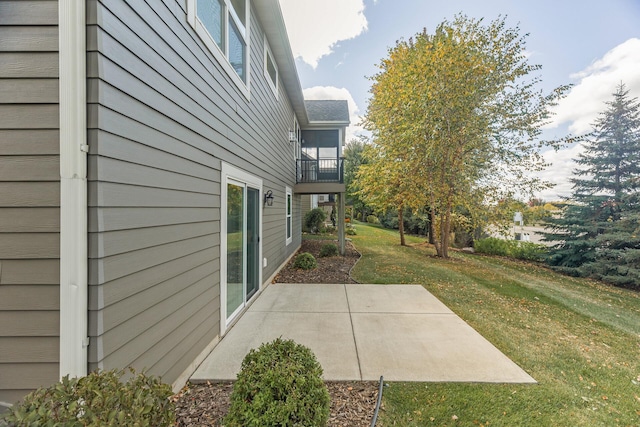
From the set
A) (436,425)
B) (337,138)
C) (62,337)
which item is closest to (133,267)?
(62,337)

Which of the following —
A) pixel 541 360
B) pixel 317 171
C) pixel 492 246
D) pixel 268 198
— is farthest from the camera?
pixel 492 246

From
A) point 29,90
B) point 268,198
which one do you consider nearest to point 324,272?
point 268,198

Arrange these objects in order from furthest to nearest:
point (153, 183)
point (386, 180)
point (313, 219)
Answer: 1. point (313, 219)
2. point (386, 180)
3. point (153, 183)

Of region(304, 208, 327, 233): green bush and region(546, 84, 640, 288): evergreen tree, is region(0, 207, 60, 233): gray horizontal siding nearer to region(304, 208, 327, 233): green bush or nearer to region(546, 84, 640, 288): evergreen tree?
region(546, 84, 640, 288): evergreen tree

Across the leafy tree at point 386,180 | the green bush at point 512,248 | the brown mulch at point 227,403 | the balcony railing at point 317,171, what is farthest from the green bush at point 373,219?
the brown mulch at point 227,403

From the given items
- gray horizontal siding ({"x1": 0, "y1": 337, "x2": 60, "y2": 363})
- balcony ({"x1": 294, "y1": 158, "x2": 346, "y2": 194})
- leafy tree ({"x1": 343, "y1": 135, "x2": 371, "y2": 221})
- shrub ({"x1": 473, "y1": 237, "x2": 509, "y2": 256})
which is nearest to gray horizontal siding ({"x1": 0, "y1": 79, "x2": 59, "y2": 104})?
gray horizontal siding ({"x1": 0, "y1": 337, "x2": 60, "y2": 363})

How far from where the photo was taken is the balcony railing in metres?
10.1

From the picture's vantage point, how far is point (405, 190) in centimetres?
969

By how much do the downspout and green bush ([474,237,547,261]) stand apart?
12976mm

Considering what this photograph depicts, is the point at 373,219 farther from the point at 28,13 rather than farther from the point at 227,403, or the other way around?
the point at 28,13

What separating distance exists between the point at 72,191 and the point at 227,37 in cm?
301

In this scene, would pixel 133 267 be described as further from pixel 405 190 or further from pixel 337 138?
pixel 337 138

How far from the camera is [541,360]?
297cm

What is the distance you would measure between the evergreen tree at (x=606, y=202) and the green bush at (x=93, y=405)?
11.6 metres
